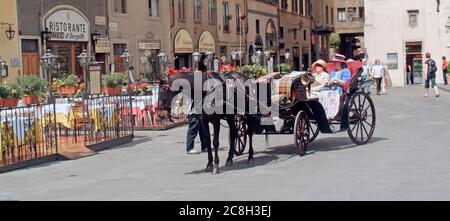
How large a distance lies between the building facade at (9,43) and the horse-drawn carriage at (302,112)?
12.1 m

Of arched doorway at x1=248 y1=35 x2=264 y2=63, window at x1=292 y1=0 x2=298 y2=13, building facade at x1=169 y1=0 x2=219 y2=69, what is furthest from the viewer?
window at x1=292 y1=0 x2=298 y2=13

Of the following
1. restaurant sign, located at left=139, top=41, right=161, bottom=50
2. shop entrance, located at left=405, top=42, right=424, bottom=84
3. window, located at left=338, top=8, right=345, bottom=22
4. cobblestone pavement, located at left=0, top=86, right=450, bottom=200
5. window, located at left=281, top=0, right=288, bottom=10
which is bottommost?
cobblestone pavement, located at left=0, top=86, right=450, bottom=200

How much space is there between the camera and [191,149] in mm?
13969

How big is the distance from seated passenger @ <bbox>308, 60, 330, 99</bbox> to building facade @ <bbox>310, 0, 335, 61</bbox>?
171 ft

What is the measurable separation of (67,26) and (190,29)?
37.4 feet

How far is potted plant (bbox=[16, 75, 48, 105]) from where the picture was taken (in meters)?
15.5

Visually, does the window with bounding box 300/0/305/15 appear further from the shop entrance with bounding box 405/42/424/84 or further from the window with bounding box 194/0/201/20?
the window with bounding box 194/0/201/20

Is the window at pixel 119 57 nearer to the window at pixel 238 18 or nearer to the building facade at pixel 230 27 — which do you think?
the building facade at pixel 230 27

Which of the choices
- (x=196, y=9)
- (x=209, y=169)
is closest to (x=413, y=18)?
(x=196, y=9)

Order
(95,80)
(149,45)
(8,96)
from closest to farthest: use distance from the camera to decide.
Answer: (8,96) < (95,80) < (149,45)

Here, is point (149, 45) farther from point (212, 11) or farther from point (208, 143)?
point (208, 143)

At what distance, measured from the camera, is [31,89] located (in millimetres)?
15812

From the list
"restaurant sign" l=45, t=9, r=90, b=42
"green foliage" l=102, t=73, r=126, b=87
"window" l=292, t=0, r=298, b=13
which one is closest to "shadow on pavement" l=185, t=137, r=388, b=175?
"green foliage" l=102, t=73, r=126, b=87

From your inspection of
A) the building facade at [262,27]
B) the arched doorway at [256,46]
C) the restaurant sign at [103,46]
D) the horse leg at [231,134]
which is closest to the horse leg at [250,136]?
the horse leg at [231,134]
